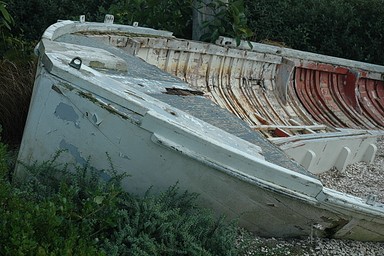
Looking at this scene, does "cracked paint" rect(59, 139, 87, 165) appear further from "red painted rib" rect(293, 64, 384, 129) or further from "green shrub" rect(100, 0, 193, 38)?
"green shrub" rect(100, 0, 193, 38)

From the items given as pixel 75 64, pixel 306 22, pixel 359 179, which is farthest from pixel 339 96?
pixel 75 64

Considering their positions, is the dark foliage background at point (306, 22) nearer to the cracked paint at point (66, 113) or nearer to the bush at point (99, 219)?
the cracked paint at point (66, 113)

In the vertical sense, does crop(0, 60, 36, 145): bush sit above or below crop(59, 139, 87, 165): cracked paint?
below

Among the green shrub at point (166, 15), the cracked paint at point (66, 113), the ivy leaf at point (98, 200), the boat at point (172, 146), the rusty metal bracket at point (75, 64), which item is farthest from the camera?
the green shrub at point (166, 15)

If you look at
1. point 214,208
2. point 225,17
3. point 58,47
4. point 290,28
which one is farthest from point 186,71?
point 290,28

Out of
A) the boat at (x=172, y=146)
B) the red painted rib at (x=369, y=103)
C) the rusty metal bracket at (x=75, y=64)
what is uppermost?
the rusty metal bracket at (x=75, y=64)

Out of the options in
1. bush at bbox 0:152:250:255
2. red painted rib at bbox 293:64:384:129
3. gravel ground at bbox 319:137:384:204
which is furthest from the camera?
red painted rib at bbox 293:64:384:129

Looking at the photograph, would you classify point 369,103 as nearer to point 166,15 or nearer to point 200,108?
point 166,15

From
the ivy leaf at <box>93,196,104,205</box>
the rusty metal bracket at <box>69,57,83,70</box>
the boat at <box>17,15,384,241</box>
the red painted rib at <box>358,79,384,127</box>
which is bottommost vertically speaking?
the red painted rib at <box>358,79,384,127</box>

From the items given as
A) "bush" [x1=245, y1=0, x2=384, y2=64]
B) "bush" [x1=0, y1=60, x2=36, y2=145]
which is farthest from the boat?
"bush" [x1=245, y1=0, x2=384, y2=64]

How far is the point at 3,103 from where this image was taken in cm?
573

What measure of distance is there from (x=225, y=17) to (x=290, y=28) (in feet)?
11.4

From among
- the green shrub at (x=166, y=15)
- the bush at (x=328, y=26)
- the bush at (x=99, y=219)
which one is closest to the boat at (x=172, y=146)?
the bush at (x=99, y=219)

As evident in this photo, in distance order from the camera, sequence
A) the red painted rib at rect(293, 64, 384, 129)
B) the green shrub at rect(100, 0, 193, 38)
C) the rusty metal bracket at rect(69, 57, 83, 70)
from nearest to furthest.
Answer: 1. the rusty metal bracket at rect(69, 57, 83, 70)
2. the red painted rib at rect(293, 64, 384, 129)
3. the green shrub at rect(100, 0, 193, 38)
